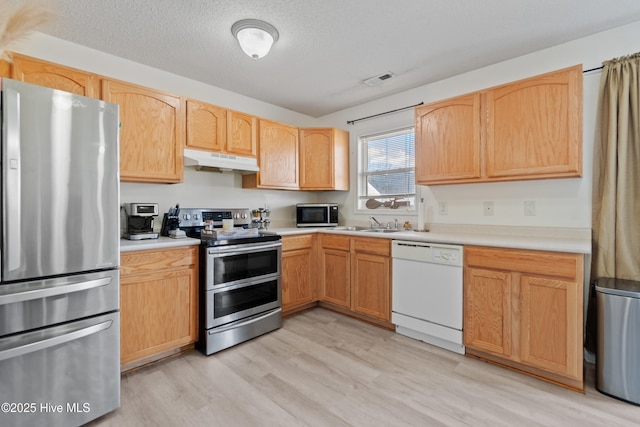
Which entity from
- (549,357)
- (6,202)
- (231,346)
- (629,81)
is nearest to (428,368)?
(549,357)

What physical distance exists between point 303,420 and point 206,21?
8.78ft

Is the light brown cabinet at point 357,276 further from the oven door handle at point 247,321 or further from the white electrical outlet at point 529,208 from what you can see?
the white electrical outlet at point 529,208

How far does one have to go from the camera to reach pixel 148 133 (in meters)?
2.38

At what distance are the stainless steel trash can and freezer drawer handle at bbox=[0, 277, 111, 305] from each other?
9.97ft

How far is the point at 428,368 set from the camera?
2111 mm

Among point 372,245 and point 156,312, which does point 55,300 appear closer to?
point 156,312

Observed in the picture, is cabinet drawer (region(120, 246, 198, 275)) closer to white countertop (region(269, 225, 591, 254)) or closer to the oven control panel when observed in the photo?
the oven control panel

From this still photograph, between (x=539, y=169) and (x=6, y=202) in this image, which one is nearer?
(x=6, y=202)

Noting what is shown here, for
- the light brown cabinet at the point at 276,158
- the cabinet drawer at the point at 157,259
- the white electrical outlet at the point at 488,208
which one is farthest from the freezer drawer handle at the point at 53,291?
the white electrical outlet at the point at 488,208

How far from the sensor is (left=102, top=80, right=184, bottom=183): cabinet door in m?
2.25

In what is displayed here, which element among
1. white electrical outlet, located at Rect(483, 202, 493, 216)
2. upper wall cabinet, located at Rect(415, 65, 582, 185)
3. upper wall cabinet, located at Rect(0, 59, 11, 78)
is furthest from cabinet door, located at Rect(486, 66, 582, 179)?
upper wall cabinet, located at Rect(0, 59, 11, 78)

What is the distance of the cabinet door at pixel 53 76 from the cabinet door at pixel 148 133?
0.31 feet

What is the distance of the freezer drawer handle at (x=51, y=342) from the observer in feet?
4.31

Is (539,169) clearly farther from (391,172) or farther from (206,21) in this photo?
(206,21)
